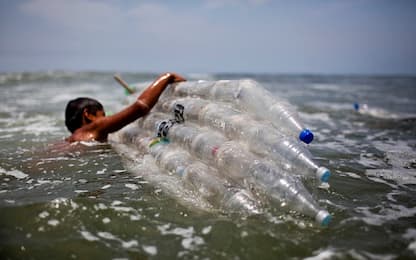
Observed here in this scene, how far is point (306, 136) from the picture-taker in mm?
3205

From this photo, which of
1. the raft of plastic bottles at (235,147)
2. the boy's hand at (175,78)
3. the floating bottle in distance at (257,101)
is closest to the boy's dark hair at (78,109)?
the raft of plastic bottles at (235,147)

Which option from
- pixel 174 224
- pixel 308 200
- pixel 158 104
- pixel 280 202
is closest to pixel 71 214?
pixel 174 224

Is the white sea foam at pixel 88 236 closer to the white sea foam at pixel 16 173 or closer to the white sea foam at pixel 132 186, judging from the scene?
the white sea foam at pixel 132 186

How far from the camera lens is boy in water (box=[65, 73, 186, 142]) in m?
4.93

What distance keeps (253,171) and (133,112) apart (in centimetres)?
242

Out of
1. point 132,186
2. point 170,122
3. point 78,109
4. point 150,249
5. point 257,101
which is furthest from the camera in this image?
point 78,109

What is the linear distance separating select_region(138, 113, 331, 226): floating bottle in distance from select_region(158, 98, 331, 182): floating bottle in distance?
124 millimetres

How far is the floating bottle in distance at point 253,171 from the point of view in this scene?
9.09ft

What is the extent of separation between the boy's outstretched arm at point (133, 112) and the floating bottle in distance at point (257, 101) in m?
0.55

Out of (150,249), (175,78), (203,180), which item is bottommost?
(150,249)

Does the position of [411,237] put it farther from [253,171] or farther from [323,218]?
[253,171]

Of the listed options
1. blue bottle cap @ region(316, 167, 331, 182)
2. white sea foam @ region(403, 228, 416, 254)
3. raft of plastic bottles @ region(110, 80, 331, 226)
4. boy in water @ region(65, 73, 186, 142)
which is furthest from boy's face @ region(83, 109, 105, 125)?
white sea foam @ region(403, 228, 416, 254)

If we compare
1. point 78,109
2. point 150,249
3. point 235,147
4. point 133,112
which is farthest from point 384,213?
point 78,109

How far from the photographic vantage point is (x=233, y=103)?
4.21 metres
